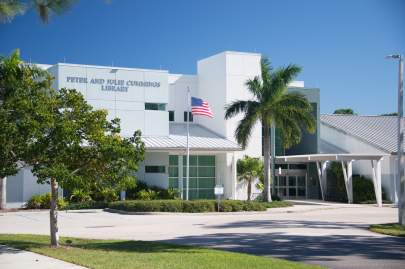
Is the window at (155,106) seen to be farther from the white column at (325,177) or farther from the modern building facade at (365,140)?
the modern building facade at (365,140)

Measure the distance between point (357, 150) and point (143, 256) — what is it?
34786mm

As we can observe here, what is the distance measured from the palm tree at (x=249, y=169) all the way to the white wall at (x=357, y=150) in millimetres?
7942

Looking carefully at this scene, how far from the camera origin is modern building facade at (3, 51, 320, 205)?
39.5 meters

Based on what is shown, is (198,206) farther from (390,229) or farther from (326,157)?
(326,157)

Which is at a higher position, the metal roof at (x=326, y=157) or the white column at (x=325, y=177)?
the metal roof at (x=326, y=157)

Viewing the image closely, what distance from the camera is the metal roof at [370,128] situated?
4525cm

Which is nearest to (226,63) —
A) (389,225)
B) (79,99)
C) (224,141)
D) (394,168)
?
(224,141)

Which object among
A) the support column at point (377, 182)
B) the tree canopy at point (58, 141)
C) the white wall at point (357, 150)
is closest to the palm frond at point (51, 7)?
the tree canopy at point (58, 141)

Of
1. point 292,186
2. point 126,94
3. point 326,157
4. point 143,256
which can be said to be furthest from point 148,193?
point 143,256

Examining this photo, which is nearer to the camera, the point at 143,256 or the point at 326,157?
the point at 143,256

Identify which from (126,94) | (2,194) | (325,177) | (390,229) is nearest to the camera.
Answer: (390,229)

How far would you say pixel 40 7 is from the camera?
980 cm

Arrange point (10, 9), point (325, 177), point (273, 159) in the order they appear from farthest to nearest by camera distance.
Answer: point (273, 159) → point (325, 177) → point (10, 9)

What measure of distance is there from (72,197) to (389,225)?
20567 mm
